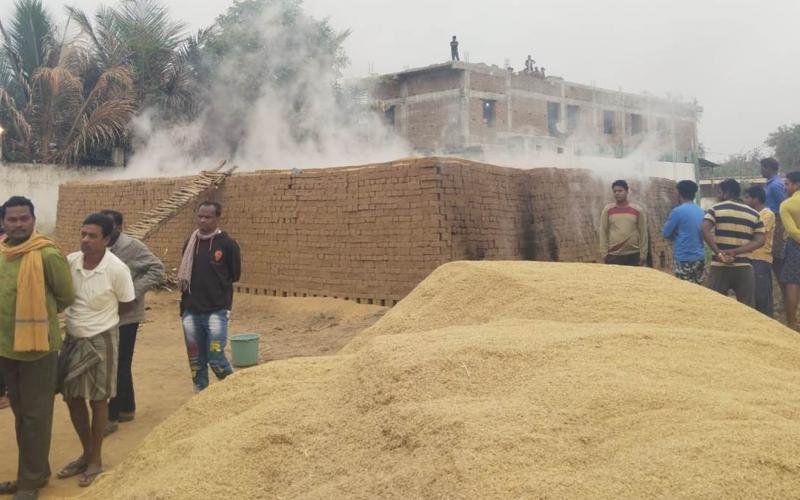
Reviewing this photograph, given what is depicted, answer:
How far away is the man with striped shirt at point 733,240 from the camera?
571cm

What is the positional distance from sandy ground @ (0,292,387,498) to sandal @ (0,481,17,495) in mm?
172

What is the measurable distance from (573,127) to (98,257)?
25.5m

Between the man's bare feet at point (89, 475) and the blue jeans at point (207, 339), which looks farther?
the blue jeans at point (207, 339)

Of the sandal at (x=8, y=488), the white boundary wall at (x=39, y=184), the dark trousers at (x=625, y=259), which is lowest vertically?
the sandal at (x=8, y=488)

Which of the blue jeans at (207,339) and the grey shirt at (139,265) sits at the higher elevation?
the grey shirt at (139,265)

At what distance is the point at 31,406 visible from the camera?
11.3 feet

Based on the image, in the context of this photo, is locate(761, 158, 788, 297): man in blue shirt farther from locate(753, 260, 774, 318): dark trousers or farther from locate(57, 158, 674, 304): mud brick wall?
locate(57, 158, 674, 304): mud brick wall

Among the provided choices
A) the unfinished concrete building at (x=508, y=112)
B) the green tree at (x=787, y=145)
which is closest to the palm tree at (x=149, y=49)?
the unfinished concrete building at (x=508, y=112)

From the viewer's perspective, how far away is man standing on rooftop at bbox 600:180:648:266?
6.27 metres

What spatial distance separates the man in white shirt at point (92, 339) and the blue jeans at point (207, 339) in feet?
2.91

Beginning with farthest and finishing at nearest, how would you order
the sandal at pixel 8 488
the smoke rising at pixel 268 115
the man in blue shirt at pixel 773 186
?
the smoke rising at pixel 268 115, the man in blue shirt at pixel 773 186, the sandal at pixel 8 488

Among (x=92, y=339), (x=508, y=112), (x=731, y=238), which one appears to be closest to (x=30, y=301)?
(x=92, y=339)

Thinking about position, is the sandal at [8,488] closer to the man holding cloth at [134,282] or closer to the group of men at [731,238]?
the man holding cloth at [134,282]

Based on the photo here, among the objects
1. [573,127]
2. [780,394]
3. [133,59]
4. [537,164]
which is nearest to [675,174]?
[537,164]
